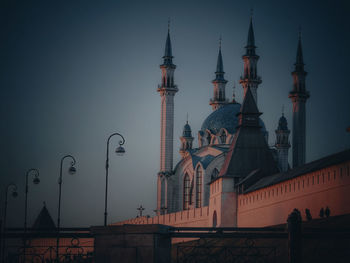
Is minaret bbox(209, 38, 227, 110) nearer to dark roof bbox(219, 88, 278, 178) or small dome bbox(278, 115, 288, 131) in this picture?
small dome bbox(278, 115, 288, 131)

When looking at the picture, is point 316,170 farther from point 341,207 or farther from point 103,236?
point 103,236

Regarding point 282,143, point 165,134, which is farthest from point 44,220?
point 282,143

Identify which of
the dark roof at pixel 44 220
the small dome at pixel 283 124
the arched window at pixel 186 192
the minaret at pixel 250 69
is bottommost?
the dark roof at pixel 44 220

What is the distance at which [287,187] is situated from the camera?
39938 mm

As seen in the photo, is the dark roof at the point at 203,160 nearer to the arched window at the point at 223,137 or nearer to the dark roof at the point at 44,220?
the arched window at the point at 223,137

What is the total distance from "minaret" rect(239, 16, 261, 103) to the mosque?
0.09 meters

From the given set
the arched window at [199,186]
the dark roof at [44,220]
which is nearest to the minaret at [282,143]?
the arched window at [199,186]

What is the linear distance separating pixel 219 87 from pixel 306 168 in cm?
4331

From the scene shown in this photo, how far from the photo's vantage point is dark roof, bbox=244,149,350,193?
34156 millimetres

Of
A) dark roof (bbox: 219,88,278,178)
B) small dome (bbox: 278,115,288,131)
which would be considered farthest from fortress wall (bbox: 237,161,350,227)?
small dome (bbox: 278,115,288,131)

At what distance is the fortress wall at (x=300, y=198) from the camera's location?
33.5 m

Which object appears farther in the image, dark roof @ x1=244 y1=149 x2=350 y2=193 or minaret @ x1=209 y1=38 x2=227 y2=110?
minaret @ x1=209 y1=38 x2=227 y2=110

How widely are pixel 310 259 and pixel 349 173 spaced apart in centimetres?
688

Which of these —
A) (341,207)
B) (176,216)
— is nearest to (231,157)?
(176,216)
